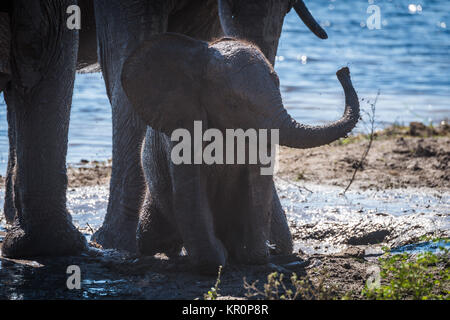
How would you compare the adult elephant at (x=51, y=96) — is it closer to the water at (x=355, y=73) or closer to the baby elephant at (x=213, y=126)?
the baby elephant at (x=213, y=126)

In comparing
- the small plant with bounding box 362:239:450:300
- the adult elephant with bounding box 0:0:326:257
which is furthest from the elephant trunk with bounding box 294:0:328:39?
the small plant with bounding box 362:239:450:300

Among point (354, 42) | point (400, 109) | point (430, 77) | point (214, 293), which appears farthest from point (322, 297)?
point (354, 42)

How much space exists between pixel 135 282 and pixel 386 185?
12.4 feet

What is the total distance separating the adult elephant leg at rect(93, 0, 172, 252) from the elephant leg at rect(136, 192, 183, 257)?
37 cm

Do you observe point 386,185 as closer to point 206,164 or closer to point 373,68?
point 206,164

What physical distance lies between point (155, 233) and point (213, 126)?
2.84 feet

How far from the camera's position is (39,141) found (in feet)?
15.5

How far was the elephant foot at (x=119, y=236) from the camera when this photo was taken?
530 centimetres

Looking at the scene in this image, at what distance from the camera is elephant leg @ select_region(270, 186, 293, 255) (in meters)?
5.18

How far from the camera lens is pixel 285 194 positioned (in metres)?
7.34

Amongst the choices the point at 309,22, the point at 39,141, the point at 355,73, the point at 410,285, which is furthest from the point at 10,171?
the point at 355,73

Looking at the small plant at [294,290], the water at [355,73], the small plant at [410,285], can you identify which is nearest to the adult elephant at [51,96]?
the water at [355,73]

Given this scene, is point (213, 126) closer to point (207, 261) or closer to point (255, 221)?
point (255, 221)

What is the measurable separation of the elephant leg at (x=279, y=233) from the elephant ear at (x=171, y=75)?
111 centimetres
